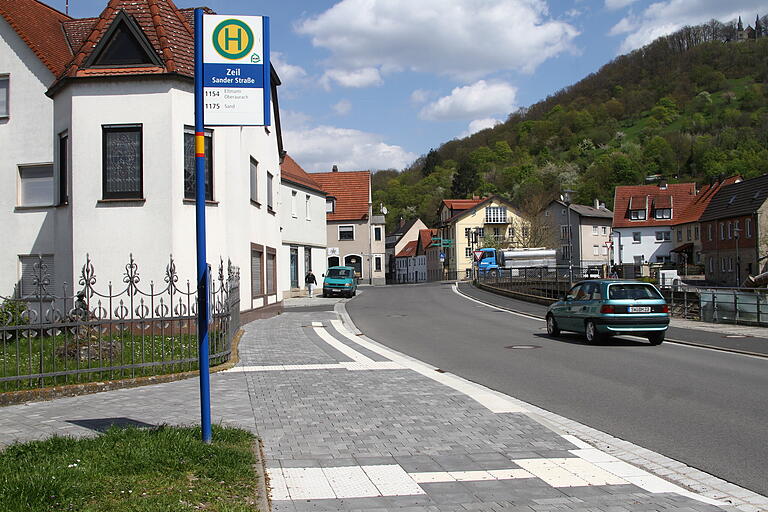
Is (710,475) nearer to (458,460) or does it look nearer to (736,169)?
(458,460)

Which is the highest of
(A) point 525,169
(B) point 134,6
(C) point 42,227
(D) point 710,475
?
(A) point 525,169

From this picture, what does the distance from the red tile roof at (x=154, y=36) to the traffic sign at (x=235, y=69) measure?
1238cm

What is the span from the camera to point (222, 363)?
12836mm

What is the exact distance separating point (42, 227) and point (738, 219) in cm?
6013

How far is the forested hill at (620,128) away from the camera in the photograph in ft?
371

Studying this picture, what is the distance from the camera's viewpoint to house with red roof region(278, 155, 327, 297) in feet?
142

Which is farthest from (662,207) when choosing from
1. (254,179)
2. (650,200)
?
(254,179)

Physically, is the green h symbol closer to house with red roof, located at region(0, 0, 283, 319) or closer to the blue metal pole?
the blue metal pole

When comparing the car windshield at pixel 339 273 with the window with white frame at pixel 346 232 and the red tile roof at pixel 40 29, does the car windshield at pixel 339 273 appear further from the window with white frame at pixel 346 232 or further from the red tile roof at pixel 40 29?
the red tile roof at pixel 40 29

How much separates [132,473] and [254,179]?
18.7m

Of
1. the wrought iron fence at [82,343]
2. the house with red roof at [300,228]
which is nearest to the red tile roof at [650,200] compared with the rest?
the house with red roof at [300,228]

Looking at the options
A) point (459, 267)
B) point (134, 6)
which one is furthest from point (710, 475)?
point (459, 267)

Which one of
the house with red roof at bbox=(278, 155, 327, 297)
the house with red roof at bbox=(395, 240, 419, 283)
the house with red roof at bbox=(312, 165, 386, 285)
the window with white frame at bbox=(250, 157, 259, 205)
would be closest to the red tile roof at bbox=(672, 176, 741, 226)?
the house with red roof at bbox=(312, 165, 386, 285)

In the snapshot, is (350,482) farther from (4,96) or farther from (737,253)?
(737,253)
